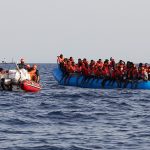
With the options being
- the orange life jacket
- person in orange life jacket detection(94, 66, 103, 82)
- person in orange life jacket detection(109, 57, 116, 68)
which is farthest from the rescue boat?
person in orange life jacket detection(109, 57, 116, 68)

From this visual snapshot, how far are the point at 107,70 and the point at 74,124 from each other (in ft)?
63.1

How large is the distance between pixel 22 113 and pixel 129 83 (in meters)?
16.5

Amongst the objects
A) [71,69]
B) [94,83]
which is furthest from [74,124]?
[71,69]

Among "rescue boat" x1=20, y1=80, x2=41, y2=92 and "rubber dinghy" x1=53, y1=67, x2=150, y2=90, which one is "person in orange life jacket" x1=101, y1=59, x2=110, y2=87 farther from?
"rescue boat" x1=20, y1=80, x2=41, y2=92

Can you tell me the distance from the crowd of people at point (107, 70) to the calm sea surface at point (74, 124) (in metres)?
7.84

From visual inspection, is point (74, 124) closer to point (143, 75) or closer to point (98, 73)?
point (143, 75)

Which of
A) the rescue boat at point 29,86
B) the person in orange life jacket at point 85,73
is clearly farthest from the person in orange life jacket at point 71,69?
the rescue boat at point 29,86

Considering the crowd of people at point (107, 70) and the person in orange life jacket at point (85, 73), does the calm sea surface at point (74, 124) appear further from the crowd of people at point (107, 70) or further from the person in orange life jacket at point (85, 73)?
the person in orange life jacket at point (85, 73)

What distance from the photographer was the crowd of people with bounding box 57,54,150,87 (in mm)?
36844

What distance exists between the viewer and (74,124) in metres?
19.4

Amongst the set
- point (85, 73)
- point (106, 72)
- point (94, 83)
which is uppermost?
point (106, 72)

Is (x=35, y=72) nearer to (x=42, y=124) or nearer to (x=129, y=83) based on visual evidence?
(x=129, y=83)

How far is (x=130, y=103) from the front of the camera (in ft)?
90.7

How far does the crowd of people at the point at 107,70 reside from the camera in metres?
36.8
